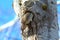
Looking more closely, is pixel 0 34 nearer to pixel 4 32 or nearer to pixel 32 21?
pixel 4 32

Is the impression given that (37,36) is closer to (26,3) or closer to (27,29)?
(27,29)

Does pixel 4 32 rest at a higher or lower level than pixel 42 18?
higher

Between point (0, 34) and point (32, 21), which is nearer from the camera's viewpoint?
point (32, 21)

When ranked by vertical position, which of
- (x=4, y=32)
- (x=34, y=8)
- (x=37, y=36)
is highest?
(x=4, y=32)

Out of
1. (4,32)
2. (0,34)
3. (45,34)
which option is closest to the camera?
(45,34)

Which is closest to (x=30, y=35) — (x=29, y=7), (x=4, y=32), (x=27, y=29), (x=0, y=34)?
(x=27, y=29)

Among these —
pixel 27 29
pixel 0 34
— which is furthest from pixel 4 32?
pixel 27 29

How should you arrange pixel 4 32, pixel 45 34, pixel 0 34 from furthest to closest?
pixel 0 34, pixel 4 32, pixel 45 34
